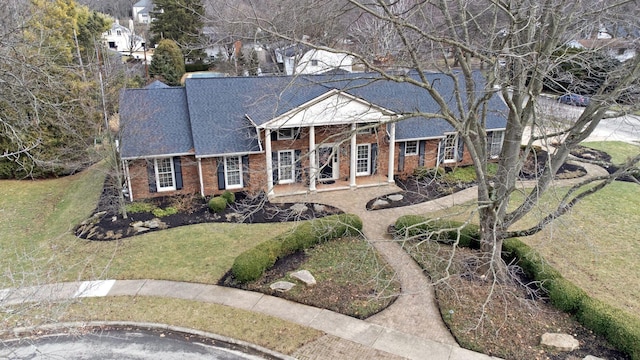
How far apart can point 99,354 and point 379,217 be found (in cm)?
1160

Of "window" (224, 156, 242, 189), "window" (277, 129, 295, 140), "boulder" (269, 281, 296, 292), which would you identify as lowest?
"boulder" (269, 281, 296, 292)

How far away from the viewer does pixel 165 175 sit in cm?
2139

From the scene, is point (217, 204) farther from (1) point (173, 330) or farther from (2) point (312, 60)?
(2) point (312, 60)

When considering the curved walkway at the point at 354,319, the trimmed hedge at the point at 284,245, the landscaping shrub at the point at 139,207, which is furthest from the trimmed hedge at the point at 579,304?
the landscaping shrub at the point at 139,207

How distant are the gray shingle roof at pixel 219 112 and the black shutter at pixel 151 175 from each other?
0.68 metres

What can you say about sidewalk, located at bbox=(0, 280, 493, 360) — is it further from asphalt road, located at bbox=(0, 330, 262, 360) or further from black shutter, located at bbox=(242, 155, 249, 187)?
black shutter, located at bbox=(242, 155, 249, 187)

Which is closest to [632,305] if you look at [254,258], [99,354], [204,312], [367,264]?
[367,264]

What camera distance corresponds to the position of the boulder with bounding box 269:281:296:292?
14172 mm

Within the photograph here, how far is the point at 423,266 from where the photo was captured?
51.3 ft

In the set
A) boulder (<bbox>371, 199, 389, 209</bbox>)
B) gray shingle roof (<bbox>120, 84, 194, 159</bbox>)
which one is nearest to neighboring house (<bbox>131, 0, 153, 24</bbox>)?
gray shingle roof (<bbox>120, 84, 194, 159</bbox>)

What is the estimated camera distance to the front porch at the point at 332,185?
22000 millimetres

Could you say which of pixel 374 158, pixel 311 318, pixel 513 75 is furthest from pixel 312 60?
pixel 374 158

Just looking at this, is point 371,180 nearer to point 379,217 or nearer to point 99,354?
point 379,217

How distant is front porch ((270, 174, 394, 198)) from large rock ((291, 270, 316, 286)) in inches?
276
